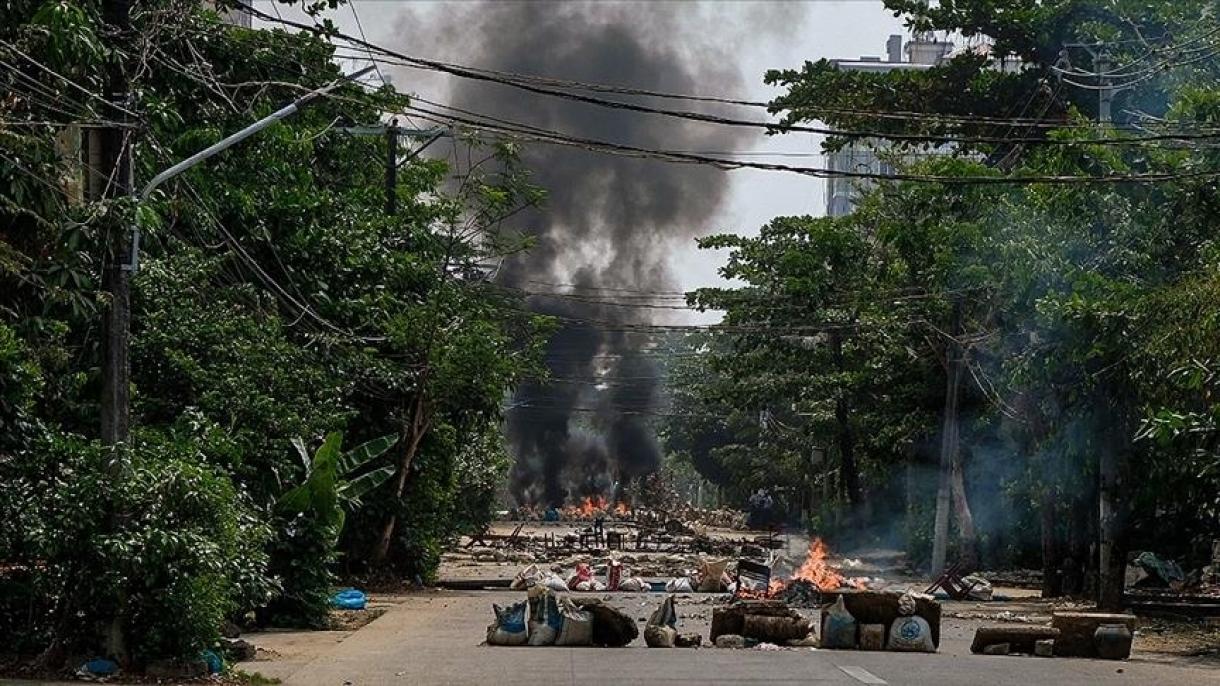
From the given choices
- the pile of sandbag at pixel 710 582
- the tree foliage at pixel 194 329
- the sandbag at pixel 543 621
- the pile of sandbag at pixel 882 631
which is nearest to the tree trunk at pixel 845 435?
the pile of sandbag at pixel 710 582

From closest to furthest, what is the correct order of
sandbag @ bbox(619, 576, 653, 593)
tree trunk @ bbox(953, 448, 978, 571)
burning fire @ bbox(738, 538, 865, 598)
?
burning fire @ bbox(738, 538, 865, 598)
sandbag @ bbox(619, 576, 653, 593)
tree trunk @ bbox(953, 448, 978, 571)

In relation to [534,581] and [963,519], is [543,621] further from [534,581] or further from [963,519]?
[963,519]

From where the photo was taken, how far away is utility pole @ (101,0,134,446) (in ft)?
54.1

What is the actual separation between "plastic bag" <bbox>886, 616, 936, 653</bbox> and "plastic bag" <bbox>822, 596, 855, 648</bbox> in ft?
1.66

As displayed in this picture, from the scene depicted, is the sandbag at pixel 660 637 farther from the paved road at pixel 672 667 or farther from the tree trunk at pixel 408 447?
the tree trunk at pixel 408 447

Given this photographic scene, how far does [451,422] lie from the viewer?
38469 millimetres

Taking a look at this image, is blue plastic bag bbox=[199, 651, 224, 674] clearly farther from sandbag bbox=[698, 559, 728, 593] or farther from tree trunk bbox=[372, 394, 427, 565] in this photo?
sandbag bbox=[698, 559, 728, 593]

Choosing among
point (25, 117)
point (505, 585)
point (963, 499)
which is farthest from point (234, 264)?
point (963, 499)

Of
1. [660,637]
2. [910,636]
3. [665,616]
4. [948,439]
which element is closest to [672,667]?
[660,637]

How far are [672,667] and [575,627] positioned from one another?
3.43 metres

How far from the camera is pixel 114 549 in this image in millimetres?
15625

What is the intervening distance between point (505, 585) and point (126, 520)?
24663mm

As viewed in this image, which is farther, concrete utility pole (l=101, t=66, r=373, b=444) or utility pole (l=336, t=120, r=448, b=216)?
utility pole (l=336, t=120, r=448, b=216)

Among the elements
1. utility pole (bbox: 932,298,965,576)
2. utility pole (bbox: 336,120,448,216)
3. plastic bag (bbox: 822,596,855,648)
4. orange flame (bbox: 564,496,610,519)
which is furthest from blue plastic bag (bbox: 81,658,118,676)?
orange flame (bbox: 564,496,610,519)
